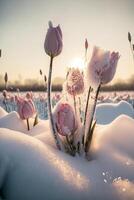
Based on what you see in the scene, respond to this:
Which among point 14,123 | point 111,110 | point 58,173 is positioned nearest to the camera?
point 58,173

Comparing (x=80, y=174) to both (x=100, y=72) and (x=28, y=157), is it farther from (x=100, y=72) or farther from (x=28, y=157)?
(x=100, y=72)

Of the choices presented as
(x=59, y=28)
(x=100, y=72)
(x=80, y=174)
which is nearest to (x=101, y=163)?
(x=80, y=174)

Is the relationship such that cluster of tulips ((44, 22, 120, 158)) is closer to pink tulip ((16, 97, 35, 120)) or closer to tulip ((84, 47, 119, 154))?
tulip ((84, 47, 119, 154))

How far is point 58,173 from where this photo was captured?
0.64 meters

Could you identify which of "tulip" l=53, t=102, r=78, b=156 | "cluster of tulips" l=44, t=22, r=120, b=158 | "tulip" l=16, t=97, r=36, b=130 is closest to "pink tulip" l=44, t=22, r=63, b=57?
"cluster of tulips" l=44, t=22, r=120, b=158

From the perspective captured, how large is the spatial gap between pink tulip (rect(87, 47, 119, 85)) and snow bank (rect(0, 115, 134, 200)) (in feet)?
0.50

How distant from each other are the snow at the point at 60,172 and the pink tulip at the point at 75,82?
0.53 ft

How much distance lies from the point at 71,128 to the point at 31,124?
29cm

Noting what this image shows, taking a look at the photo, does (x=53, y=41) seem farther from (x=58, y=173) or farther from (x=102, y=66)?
(x=58, y=173)

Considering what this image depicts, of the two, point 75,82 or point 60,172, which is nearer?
point 60,172

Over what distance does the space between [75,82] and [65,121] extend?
0.13m

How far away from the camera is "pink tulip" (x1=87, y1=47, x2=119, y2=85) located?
0.79 m

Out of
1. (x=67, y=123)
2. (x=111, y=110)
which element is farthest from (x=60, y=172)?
(x=111, y=110)

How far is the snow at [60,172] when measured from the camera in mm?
611
